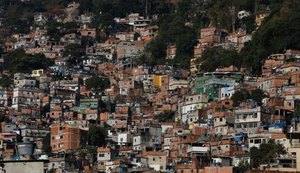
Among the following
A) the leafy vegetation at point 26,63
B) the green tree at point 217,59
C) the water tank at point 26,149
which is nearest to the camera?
the water tank at point 26,149

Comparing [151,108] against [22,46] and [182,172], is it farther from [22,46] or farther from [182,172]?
[22,46]

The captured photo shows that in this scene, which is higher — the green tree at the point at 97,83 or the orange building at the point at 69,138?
the green tree at the point at 97,83

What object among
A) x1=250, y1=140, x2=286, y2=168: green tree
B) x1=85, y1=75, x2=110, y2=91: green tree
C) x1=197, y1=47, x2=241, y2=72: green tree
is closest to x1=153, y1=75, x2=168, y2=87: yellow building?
x1=197, y1=47, x2=241, y2=72: green tree

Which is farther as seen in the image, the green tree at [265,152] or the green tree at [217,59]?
the green tree at [217,59]

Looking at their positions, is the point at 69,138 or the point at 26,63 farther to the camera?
the point at 26,63

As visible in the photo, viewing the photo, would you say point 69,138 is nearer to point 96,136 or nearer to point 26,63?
point 96,136

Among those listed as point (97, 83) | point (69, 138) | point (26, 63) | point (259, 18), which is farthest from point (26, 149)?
point (26, 63)

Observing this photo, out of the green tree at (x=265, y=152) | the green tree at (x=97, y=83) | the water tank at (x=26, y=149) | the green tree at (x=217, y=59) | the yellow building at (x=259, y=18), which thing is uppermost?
the yellow building at (x=259, y=18)

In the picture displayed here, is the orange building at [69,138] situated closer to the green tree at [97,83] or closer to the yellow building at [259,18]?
the green tree at [97,83]

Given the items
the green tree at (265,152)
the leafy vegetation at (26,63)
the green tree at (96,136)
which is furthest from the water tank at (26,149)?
the leafy vegetation at (26,63)
